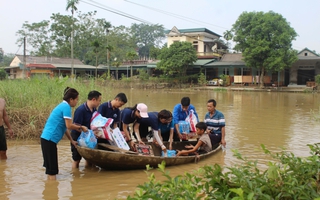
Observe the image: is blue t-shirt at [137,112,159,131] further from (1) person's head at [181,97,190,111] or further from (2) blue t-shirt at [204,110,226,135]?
(2) blue t-shirt at [204,110,226,135]

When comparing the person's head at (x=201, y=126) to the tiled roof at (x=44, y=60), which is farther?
the tiled roof at (x=44, y=60)

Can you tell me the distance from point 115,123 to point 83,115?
772mm

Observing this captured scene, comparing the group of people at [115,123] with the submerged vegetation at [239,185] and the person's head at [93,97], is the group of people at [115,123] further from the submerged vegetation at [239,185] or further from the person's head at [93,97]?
the submerged vegetation at [239,185]

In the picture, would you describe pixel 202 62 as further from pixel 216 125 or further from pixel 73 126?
pixel 73 126

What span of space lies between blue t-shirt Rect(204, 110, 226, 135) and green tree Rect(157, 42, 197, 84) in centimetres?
2400

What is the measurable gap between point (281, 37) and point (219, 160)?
22435 millimetres

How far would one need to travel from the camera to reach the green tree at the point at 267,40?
26469 millimetres

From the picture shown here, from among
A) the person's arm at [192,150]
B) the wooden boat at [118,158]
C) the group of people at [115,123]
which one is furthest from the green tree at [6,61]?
the wooden boat at [118,158]

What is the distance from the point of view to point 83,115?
16.9ft

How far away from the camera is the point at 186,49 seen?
104 ft

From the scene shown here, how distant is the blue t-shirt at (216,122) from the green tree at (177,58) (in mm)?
24000

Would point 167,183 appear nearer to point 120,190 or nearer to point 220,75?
point 120,190

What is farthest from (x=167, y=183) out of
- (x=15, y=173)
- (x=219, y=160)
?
(x=219, y=160)

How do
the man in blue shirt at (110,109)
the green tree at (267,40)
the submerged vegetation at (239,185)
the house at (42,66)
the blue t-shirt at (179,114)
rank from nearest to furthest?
the submerged vegetation at (239,185)
the man in blue shirt at (110,109)
the blue t-shirt at (179,114)
the green tree at (267,40)
the house at (42,66)
